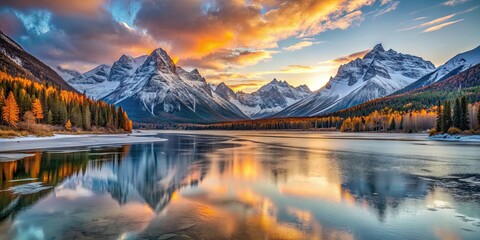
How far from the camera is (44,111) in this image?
91375 millimetres

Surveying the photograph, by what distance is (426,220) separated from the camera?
12445 millimetres

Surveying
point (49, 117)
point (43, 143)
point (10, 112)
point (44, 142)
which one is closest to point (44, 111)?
point (49, 117)

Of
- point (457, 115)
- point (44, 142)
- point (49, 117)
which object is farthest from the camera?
point (49, 117)

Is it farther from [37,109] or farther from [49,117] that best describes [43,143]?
[49,117]

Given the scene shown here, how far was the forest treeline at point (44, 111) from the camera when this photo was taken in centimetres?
7431

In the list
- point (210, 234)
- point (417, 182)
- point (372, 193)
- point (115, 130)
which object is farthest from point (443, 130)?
point (115, 130)

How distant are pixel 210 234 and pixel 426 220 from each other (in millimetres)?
9089

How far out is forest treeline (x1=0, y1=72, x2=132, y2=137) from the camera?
7431 cm

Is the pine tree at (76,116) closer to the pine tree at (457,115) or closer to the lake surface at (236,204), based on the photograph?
the lake surface at (236,204)

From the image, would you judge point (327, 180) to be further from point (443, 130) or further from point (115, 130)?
point (115, 130)

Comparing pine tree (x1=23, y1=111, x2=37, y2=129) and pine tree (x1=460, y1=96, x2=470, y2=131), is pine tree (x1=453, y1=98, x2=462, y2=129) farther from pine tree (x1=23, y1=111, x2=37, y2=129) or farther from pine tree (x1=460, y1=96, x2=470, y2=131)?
pine tree (x1=23, y1=111, x2=37, y2=129)

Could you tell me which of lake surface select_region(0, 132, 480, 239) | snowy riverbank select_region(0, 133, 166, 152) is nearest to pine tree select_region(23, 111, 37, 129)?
snowy riverbank select_region(0, 133, 166, 152)

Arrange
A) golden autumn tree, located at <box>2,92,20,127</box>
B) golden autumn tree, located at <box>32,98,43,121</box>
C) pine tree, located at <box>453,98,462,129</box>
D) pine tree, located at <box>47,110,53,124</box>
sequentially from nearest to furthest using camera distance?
golden autumn tree, located at <box>2,92,20,127</box>, golden autumn tree, located at <box>32,98,43,121</box>, pine tree, located at <box>453,98,462,129</box>, pine tree, located at <box>47,110,53,124</box>

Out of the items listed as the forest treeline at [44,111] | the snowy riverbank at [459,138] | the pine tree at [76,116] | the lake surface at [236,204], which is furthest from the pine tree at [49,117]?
the snowy riverbank at [459,138]
